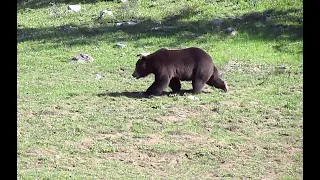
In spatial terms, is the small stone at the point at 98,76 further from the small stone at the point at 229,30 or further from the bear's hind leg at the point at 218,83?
the small stone at the point at 229,30

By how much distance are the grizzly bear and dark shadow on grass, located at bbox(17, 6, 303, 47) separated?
13.6ft

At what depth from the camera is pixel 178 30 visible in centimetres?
1585

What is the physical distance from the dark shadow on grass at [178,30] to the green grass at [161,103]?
32 millimetres

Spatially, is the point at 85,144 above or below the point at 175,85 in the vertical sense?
above

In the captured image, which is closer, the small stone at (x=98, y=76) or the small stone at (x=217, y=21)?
the small stone at (x=98, y=76)

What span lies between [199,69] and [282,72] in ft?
7.80

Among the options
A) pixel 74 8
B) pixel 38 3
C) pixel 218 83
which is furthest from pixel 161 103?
pixel 38 3

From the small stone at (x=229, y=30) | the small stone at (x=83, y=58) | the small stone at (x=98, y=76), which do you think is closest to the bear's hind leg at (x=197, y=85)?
the small stone at (x=98, y=76)

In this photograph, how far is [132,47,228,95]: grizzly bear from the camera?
400 inches

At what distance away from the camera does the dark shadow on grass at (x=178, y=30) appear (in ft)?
49.1

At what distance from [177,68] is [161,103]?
2.56 feet

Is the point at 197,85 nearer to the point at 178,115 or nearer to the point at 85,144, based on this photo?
the point at 178,115
